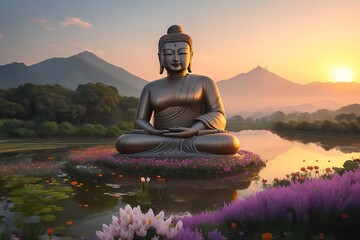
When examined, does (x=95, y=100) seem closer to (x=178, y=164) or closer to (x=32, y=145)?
(x=32, y=145)

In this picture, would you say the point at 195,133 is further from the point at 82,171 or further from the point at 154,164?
the point at 82,171

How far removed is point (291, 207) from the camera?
306cm

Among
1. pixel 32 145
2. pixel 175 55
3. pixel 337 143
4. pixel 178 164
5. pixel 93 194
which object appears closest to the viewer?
pixel 93 194

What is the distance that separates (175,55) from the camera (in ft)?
36.7

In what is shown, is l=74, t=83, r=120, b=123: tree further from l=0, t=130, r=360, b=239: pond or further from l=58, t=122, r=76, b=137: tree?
l=0, t=130, r=360, b=239: pond

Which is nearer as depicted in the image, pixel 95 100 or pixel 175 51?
pixel 175 51

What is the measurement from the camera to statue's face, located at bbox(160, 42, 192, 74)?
1118 cm

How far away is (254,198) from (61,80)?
162214 millimetres

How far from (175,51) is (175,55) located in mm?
128

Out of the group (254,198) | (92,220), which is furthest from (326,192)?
(92,220)

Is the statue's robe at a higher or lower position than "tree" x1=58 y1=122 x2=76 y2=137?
higher

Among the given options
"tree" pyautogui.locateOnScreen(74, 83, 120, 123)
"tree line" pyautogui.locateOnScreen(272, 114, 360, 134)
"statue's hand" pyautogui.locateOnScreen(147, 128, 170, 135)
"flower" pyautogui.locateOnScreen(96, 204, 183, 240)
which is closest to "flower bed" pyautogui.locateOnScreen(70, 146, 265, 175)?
"statue's hand" pyautogui.locateOnScreen(147, 128, 170, 135)

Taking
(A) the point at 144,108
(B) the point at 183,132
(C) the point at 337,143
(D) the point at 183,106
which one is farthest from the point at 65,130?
(C) the point at 337,143

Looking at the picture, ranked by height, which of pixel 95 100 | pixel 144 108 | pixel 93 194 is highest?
pixel 95 100
